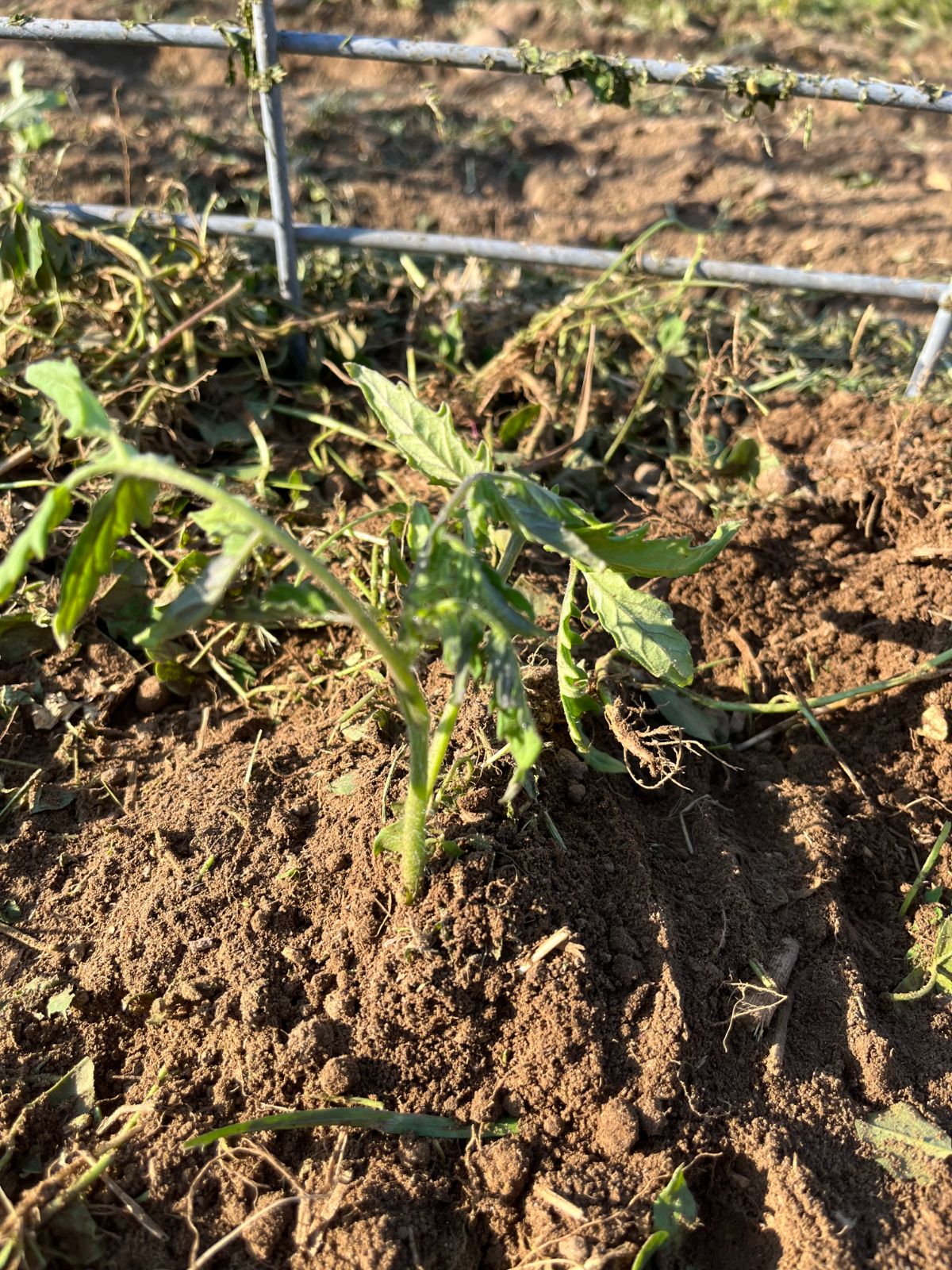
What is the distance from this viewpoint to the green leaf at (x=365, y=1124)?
5.15 ft

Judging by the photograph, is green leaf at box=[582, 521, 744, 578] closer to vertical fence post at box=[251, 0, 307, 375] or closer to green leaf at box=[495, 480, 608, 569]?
green leaf at box=[495, 480, 608, 569]

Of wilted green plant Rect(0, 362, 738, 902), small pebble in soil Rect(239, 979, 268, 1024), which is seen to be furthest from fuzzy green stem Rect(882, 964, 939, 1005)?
small pebble in soil Rect(239, 979, 268, 1024)

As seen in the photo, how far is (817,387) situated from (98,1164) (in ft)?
8.78

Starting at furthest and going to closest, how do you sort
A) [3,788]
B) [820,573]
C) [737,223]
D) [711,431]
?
[737,223] < [711,431] < [820,573] < [3,788]

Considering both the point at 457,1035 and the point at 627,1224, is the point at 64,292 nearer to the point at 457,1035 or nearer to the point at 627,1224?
the point at 457,1035

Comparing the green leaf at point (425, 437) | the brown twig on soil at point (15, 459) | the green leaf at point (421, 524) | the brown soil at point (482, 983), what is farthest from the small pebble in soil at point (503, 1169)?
the brown twig on soil at point (15, 459)

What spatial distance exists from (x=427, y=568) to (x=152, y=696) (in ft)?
3.63

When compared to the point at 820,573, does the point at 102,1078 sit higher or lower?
lower

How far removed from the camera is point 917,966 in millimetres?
1939

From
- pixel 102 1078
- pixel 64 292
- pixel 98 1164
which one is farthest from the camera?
pixel 64 292

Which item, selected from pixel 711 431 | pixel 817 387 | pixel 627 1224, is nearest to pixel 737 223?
pixel 817 387

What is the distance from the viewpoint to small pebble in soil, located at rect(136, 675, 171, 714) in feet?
7.41

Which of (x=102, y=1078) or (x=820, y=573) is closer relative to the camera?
(x=102, y=1078)

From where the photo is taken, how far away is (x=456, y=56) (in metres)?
2.48
